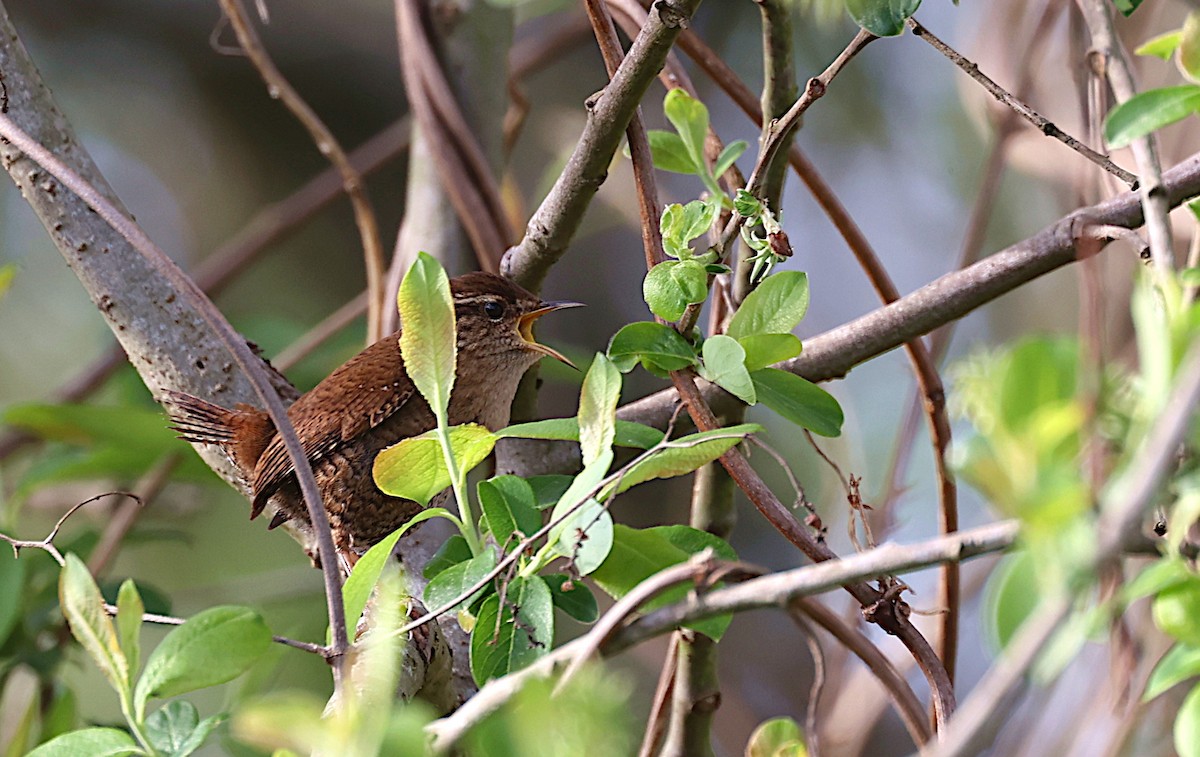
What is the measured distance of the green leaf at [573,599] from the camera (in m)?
0.81

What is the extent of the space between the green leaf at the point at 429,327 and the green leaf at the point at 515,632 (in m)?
0.14

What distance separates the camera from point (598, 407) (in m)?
0.72

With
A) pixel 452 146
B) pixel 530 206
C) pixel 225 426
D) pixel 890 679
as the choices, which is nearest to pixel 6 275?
pixel 225 426

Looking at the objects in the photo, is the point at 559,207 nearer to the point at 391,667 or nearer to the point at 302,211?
the point at 391,667

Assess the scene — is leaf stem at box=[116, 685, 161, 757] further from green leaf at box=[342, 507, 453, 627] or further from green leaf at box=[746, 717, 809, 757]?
green leaf at box=[746, 717, 809, 757]

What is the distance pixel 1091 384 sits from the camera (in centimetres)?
42

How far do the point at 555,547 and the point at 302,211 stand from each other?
160cm

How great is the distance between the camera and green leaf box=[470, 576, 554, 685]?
2.45 ft

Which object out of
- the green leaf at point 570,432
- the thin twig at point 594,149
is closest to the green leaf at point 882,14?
the thin twig at point 594,149

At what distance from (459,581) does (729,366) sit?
249 millimetres

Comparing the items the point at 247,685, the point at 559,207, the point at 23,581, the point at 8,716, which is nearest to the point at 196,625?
the point at 559,207

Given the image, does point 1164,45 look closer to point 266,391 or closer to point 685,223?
point 685,223

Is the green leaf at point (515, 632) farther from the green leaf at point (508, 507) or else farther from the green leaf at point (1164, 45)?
the green leaf at point (1164, 45)

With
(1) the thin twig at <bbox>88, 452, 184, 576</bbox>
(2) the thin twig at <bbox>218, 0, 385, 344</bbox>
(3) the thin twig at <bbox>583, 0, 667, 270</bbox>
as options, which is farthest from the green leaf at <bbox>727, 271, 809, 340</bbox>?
(1) the thin twig at <bbox>88, 452, 184, 576</bbox>
